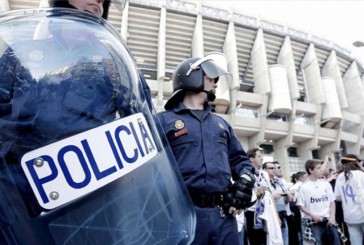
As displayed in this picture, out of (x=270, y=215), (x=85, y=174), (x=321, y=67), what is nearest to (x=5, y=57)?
(x=85, y=174)

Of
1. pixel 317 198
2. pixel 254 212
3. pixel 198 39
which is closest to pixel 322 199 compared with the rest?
pixel 317 198

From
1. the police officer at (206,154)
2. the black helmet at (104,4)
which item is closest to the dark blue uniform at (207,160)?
the police officer at (206,154)

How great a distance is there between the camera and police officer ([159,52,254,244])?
1.60 metres

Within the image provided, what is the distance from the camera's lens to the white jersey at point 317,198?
13.7 ft

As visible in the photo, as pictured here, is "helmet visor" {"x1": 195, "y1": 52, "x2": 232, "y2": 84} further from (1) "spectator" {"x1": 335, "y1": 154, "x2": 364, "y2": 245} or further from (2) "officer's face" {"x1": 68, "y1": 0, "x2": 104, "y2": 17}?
(1) "spectator" {"x1": 335, "y1": 154, "x2": 364, "y2": 245}

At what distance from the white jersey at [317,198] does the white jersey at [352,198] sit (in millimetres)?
166

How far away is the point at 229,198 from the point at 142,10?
21.8 m

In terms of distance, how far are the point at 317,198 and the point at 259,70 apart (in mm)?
20122

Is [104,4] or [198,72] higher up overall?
[104,4]

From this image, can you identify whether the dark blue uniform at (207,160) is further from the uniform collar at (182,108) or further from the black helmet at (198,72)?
the black helmet at (198,72)

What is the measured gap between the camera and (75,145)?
0.63m

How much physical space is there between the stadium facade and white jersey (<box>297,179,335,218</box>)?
47.9 feet

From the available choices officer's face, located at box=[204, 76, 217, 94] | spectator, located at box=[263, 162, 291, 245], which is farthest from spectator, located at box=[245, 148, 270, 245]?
officer's face, located at box=[204, 76, 217, 94]

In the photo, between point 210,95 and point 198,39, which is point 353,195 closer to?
point 210,95
